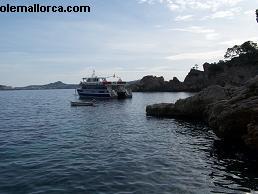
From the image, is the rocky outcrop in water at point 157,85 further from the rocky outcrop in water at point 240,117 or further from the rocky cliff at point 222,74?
the rocky outcrop in water at point 240,117

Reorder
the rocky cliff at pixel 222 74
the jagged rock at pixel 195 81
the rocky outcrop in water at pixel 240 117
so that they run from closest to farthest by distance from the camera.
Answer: the rocky outcrop in water at pixel 240 117 < the rocky cliff at pixel 222 74 < the jagged rock at pixel 195 81

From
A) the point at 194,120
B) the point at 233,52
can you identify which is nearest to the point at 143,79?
the point at 233,52

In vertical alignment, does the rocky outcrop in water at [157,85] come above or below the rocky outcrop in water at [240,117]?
above

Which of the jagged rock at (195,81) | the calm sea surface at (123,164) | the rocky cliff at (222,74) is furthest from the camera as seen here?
the jagged rock at (195,81)

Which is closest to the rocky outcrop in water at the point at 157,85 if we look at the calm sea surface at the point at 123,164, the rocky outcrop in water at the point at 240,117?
the calm sea surface at the point at 123,164

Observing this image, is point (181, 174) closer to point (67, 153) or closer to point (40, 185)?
Answer: point (40, 185)

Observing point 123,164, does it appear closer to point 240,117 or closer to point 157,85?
point 240,117

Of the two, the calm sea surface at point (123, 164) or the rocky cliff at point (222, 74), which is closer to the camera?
the calm sea surface at point (123, 164)

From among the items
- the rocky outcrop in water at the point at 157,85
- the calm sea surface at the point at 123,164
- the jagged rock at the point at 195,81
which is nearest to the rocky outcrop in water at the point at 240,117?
the calm sea surface at the point at 123,164

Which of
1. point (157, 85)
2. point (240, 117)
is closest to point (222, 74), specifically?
point (157, 85)

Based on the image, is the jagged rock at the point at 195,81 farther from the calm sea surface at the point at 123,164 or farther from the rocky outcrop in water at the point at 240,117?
the rocky outcrop in water at the point at 240,117

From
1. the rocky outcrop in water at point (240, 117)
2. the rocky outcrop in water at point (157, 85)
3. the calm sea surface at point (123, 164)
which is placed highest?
the rocky outcrop in water at point (157, 85)

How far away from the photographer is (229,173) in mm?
21688

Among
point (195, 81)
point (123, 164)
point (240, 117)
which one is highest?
point (195, 81)
